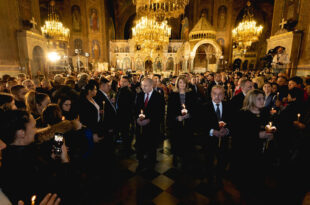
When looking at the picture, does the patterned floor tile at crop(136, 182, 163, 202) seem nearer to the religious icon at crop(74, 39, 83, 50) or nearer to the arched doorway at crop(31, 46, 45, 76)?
the arched doorway at crop(31, 46, 45, 76)

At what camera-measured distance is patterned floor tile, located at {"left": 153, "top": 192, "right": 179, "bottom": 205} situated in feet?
8.32

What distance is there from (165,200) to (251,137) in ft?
5.91

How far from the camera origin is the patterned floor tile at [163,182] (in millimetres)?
2904

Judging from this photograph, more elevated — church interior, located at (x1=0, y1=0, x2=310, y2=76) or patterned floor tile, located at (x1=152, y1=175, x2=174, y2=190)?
church interior, located at (x1=0, y1=0, x2=310, y2=76)

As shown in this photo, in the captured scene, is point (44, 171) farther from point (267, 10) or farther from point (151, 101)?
point (267, 10)

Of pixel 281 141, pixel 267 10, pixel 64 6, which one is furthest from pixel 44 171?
pixel 267 10

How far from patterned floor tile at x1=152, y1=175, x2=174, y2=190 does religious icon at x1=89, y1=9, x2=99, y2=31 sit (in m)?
25.2

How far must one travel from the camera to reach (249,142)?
260cm

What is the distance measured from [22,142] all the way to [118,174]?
2.19 meters

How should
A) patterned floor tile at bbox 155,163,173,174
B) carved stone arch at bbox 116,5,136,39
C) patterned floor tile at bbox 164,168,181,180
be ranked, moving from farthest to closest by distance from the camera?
carved stone arch at bbox 116,5,136,39, patterned floor tile at bbox 155,163,173,174, patterned floor tile at bbox 164,168,181,180

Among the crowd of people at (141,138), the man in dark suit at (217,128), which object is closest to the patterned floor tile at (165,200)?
the crowd of people at (141,138)

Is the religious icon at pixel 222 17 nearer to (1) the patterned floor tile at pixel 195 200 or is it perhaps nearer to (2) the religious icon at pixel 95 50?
(2) the religious icon at pixel 95 50

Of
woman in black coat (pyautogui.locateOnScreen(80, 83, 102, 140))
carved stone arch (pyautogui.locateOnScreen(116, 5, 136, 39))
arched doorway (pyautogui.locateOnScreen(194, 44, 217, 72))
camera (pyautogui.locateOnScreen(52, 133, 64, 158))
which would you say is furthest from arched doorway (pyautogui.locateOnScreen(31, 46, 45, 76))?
carved stone arch (pyautogui.locateOnScreen(116, 5, 136, 39))

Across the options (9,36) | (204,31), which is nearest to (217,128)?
(9,36)
